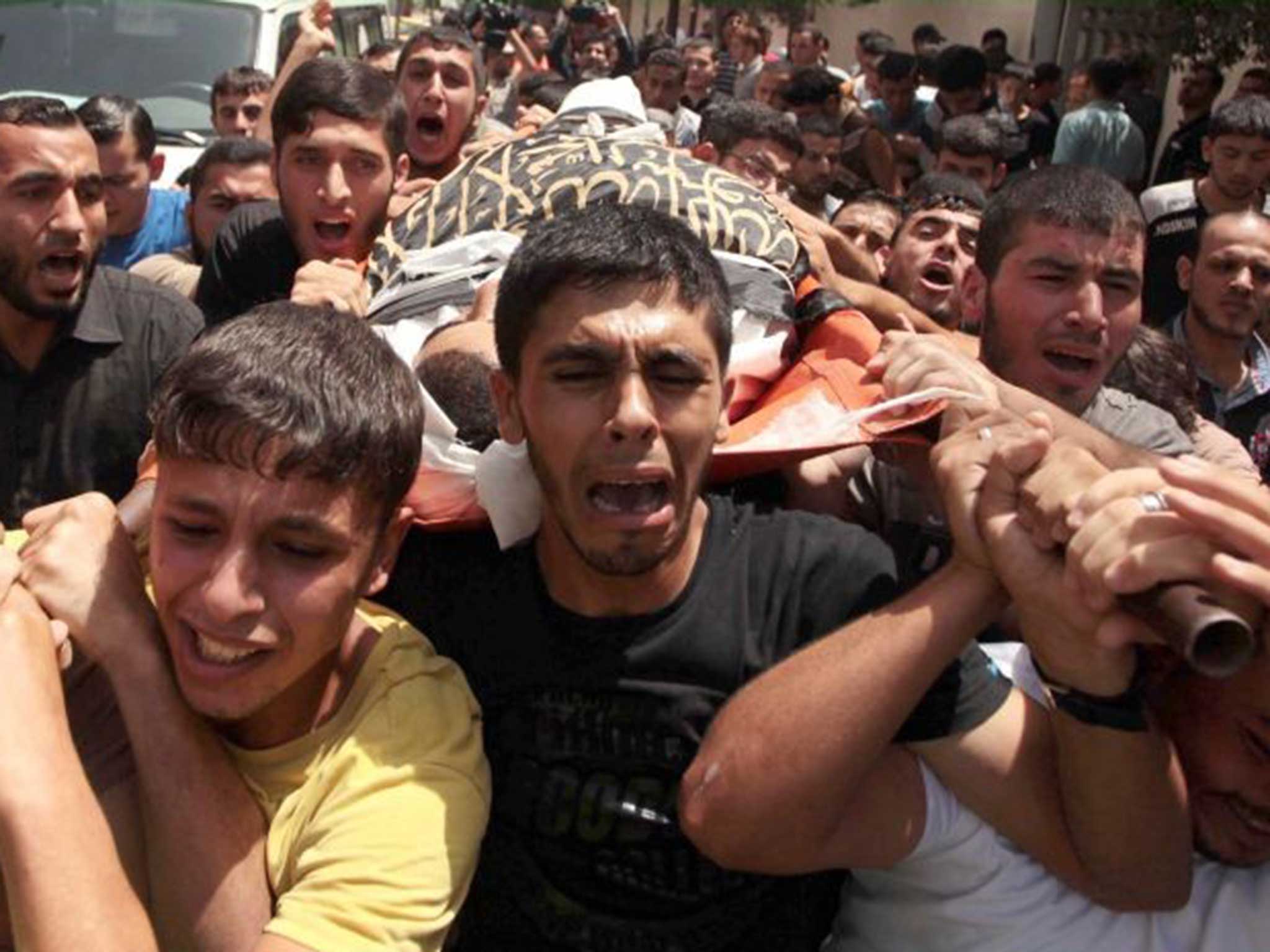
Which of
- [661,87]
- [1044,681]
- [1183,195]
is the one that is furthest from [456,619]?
[661,87]

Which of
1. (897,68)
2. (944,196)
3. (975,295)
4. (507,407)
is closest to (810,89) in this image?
(897,68)

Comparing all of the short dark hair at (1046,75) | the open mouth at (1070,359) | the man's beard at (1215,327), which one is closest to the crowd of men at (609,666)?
the open mouth at (1070,359)

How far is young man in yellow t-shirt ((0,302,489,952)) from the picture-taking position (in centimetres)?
204

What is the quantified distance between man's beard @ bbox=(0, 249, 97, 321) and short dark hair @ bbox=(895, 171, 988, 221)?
7.23ft

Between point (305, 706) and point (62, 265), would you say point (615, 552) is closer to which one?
point (305, 706)

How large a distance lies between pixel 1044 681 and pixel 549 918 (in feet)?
2.36

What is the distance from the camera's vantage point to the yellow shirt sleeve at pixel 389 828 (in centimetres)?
199

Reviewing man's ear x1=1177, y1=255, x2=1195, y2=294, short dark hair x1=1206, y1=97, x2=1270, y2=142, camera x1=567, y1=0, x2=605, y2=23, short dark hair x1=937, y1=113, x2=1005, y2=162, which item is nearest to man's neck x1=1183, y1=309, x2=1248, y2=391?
man's ear x1=1177, y1=255, x2=1195, y2=294

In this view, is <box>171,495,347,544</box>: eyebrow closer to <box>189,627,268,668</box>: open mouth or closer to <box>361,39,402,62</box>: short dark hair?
<box>189,627,268,668</box>: open mouth

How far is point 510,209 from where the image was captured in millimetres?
3098

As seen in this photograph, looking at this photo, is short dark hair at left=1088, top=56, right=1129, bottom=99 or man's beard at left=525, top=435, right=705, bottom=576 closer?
man's beard at left=525, top=435, right=705, bottom=576

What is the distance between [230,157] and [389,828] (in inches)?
155

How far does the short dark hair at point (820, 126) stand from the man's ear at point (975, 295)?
9.62ft

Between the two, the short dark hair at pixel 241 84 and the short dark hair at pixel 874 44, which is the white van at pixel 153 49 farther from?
the short dark hair at pixel 874 44
